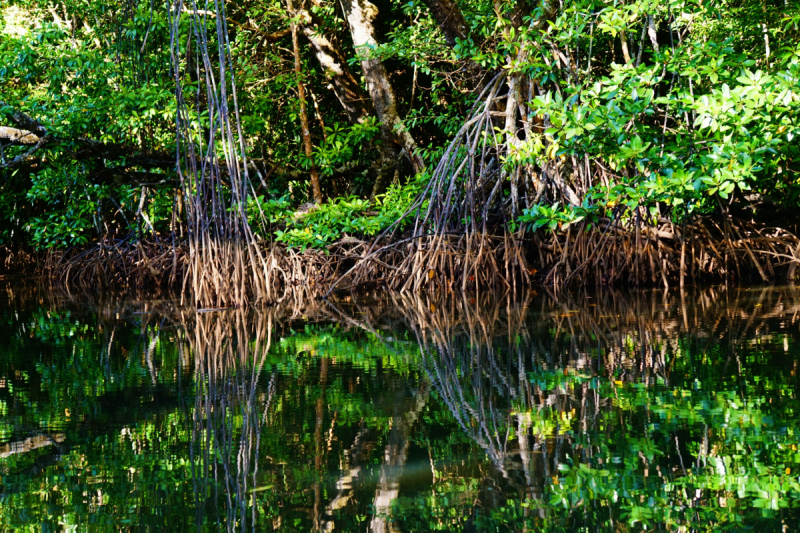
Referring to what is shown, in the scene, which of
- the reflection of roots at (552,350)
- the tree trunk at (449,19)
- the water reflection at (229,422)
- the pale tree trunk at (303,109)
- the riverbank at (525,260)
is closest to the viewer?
the water reflection at (229,422)

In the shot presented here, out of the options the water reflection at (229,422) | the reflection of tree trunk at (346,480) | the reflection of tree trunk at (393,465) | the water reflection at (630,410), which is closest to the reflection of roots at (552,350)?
the water reflection at (630,410)

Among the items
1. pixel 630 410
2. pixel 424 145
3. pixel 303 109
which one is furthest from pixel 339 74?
pixel 630 410

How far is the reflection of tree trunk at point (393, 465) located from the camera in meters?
1.49

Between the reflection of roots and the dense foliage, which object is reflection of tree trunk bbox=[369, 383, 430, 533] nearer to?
the reflection of roots

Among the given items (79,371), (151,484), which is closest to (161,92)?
(79,371)

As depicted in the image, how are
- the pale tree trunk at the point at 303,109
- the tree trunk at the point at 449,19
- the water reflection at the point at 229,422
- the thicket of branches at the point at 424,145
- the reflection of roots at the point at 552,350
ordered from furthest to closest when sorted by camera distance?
the pale tree trunk at the point at 303,109 < the tree trunk at the point at 449,19 < the thicket of branches at the point at 424,145 < the reflection of roots at the point at 552,350 < the water reflection at the point at 229,422

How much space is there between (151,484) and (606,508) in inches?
36.2

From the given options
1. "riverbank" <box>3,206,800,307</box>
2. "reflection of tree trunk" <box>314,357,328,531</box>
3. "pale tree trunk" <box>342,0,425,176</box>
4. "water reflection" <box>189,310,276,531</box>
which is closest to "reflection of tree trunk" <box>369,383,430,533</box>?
"reflection of tree trunk" <box>314,357,328,531</box>

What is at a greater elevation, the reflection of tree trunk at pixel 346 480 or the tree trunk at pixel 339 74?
the tree trunk at pixel 339 74

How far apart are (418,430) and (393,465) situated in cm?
29

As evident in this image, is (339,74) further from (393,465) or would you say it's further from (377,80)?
(393,465)

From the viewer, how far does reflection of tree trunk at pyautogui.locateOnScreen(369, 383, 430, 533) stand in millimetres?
1491

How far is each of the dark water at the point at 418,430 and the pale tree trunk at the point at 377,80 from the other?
4215 mm

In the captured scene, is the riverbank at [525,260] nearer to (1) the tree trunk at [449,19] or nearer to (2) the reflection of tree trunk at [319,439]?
(1) the tree trunk at [449,19]
